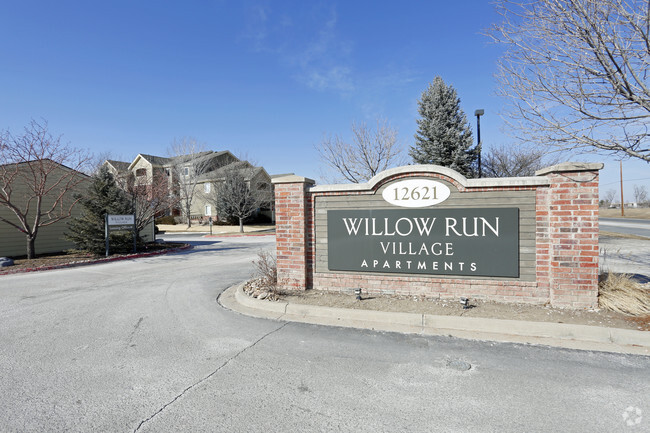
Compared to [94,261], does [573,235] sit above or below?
above

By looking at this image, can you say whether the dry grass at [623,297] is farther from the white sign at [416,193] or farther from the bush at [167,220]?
the bush at [167,220]

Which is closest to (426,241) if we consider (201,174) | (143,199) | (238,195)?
(143,199)

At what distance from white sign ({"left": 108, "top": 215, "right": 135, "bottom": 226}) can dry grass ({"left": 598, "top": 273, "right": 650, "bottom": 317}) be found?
16.1 m

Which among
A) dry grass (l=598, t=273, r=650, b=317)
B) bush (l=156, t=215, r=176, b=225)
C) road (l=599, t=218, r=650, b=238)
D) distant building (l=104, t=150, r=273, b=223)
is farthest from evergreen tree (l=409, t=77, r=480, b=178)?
bush (l=156, t=215, r=176, b=225)

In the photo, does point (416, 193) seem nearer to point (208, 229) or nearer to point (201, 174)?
point (208, 229)

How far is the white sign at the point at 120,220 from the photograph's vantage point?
46.9ft

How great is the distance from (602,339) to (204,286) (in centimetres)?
775

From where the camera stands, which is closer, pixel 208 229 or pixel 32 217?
pixel 32 217

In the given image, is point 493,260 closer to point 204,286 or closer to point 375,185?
point 375,185

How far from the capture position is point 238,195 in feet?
103

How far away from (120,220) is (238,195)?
16974 mm

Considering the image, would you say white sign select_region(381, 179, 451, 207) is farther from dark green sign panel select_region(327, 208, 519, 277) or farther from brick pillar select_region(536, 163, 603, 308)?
brick pillar select_region(536, 163, 603, 308)

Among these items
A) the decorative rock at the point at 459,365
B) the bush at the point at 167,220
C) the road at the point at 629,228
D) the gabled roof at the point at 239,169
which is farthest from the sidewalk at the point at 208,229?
the decorative rock at the point at 459,365

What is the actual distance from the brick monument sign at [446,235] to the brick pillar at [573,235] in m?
0.01
